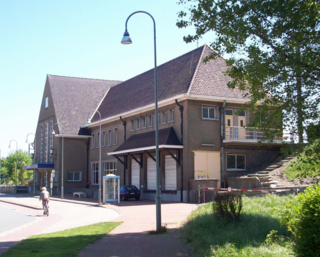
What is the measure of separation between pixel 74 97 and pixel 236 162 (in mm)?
27175

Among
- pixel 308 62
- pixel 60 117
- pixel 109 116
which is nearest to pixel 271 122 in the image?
pixel 308 62

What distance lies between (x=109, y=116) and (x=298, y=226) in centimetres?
3917

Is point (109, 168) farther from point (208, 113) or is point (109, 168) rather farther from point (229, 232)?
point (229, 232)

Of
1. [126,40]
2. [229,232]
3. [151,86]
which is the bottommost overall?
[229,232]

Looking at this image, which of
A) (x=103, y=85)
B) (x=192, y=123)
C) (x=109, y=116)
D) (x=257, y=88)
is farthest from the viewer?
(x=103, y=85)

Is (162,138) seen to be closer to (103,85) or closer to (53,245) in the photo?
(53,245)

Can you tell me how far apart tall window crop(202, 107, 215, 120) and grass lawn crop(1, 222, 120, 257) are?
19.4 metres

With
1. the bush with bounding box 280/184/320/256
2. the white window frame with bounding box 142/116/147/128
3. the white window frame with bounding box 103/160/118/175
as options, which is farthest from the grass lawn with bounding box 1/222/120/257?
the white window frame with bounding box 103/160/118/175

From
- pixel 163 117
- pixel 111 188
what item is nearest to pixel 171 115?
pixel 163 117

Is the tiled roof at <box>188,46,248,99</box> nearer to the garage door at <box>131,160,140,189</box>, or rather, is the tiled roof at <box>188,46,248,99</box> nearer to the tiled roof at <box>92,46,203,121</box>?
the tiled roof at <box>92,46,203,121</box>

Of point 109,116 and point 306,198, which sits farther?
point 109,116

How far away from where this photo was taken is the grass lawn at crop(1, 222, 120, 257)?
1046 centimetres

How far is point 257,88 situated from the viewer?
1471cm

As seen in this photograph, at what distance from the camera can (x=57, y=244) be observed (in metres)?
12.0
